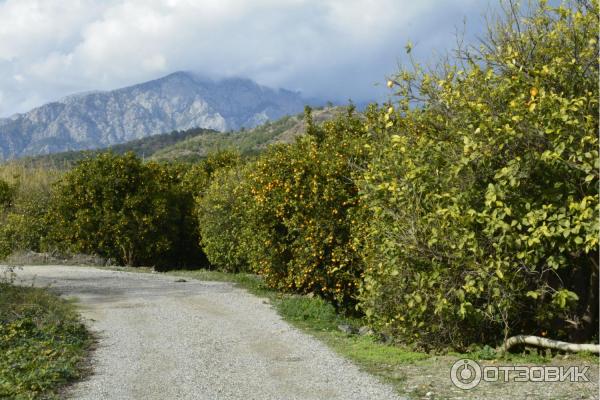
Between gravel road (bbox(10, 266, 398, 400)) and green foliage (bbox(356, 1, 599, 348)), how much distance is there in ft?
5.14

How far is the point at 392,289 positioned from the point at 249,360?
Result: 2232 millimetres

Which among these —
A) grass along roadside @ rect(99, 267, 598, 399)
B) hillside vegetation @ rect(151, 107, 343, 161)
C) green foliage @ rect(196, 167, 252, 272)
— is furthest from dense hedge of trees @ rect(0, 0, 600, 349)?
hillside vegetation @ rect(151, 107, 343, 161)

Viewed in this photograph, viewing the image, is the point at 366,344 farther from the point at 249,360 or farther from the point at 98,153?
the point at 98,153

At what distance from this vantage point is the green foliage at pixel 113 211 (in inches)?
901

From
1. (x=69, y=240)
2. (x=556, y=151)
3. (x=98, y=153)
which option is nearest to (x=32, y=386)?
(x=556, y=151)

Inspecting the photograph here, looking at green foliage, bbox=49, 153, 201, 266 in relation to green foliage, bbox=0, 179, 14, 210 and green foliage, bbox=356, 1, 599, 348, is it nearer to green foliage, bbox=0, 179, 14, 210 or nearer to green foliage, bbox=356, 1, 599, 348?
green foliage, bbox=0, 179, 14, 210

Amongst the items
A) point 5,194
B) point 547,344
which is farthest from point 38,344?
point 5,194

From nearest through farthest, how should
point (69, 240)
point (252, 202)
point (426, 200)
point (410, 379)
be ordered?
point (410, 379) → point (426, 200) → point (252, 202) → point (69, 240)

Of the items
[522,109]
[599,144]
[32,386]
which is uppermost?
[522,109]

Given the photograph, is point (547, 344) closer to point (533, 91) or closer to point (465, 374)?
point (465, 374)

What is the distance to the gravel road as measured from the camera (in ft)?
21.5

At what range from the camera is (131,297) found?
1363cm

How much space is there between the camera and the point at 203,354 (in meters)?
8.31

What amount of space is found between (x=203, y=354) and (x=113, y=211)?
15900 millimetres
